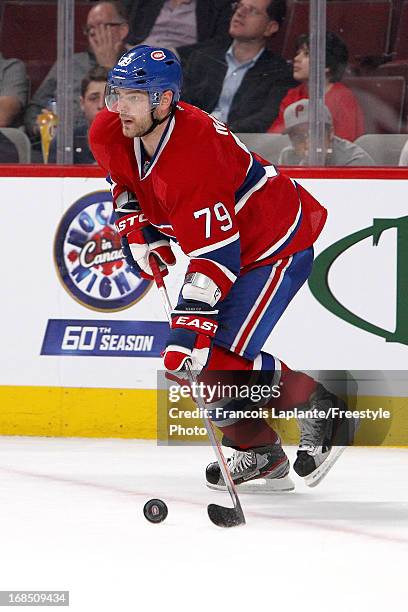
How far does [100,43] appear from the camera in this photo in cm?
489

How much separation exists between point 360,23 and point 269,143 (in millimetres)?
514

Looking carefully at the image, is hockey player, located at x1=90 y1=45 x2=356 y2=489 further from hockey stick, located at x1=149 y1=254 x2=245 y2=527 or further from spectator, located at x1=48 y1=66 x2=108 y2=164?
spectator, located at x1=48 y1=66 x2=108 y2=164

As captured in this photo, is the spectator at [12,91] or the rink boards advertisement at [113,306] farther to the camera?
the spectator at [12,91]

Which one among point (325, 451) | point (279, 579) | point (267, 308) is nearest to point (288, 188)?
point (267, 308)

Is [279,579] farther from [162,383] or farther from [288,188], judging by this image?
[162,383]

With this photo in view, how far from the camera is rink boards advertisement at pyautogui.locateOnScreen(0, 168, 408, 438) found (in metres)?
4.71

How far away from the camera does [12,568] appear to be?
9.02 ft

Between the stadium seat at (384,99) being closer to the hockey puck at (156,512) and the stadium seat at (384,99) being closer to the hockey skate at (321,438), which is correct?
the hockey skate at (321,438)

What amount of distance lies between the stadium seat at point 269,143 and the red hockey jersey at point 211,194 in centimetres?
99

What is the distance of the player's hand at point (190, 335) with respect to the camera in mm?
3262

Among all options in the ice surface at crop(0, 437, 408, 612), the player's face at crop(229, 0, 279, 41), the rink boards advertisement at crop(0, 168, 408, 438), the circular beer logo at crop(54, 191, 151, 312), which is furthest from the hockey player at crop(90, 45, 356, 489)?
the player's face at crop(229, 0, 279, 41)

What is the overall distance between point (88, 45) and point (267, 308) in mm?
1632

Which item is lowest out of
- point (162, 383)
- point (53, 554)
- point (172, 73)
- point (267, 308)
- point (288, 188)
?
point (162, 383)
